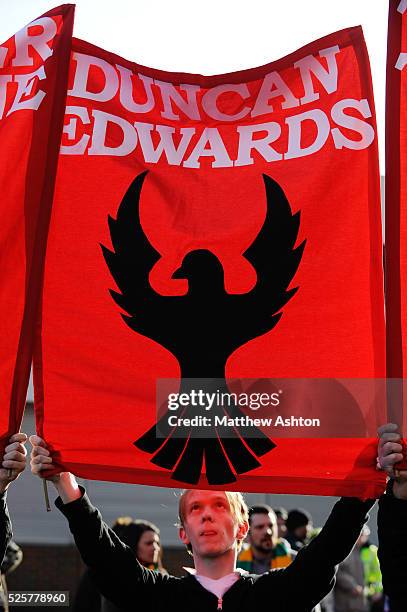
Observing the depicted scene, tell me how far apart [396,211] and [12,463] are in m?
1.79

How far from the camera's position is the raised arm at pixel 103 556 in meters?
3.91

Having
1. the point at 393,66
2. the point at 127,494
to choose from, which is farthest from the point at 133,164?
the point at 127,494

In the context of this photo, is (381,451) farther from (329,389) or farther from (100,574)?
(100,574)

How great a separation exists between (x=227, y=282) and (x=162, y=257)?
0.30 meters

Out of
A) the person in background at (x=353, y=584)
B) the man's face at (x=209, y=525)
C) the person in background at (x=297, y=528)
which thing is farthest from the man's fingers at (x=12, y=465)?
the person in background at (x=353, y=584)

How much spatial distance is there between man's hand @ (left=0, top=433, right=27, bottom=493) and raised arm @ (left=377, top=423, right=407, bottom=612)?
4.53 ft

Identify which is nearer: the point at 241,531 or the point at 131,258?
the point at 241,531

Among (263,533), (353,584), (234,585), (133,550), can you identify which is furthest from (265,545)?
(234,585)

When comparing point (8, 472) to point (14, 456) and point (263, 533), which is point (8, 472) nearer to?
point (14, 456)

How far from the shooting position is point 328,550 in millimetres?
3785

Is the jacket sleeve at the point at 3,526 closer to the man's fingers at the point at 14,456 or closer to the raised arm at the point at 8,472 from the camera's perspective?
the raised arm at the point at 8,472

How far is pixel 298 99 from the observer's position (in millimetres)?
4516

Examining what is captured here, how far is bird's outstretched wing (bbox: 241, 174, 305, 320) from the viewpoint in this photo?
4.27 meters

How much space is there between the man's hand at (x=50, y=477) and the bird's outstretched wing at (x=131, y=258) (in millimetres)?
624
